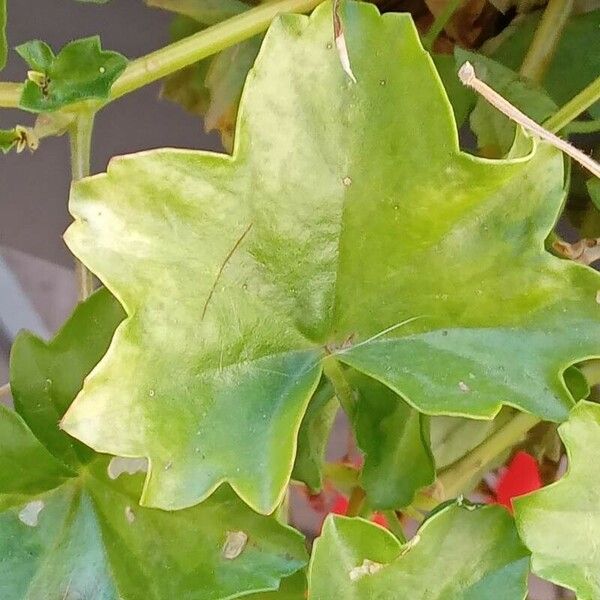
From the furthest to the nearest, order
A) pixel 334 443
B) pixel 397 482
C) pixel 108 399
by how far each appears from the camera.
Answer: pixel 334 443, pixel 397 482, pixel 108 399

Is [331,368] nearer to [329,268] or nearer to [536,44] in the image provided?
[329,268]

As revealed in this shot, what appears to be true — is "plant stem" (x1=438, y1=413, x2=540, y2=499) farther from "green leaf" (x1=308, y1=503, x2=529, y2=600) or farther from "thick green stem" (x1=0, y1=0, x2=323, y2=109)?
"thick green stem" (x1=0, y1=0, x2=323, y2=109)

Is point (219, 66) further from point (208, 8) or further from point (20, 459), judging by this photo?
point (20, 459)

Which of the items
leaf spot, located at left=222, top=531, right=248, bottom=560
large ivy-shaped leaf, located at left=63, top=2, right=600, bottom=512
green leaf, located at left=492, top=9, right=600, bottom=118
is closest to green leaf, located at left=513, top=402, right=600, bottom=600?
large ivy-shaped leaf, located at left=63, top=2, right=600, bottom=512

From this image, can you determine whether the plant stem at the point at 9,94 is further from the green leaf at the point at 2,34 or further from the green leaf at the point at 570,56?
the green leaf at the point at 570,56

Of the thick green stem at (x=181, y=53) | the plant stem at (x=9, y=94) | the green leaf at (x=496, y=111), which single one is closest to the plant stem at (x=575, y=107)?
the green leaf at (x=496, y=111)

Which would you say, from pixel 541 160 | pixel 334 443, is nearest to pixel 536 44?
pixel 541 160
